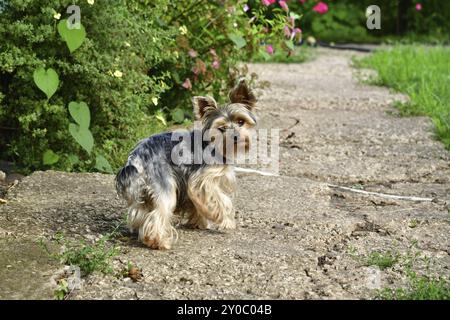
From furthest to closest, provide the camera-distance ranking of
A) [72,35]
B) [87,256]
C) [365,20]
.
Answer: [365,20] < [72,35] < [87,256]

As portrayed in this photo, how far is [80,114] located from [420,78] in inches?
239

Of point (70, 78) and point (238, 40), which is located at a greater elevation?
point (238, 40)

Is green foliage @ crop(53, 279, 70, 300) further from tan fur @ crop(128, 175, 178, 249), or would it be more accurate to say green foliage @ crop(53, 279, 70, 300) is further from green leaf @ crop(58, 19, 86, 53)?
green leaf @ crop(58, 19, 86, 53)

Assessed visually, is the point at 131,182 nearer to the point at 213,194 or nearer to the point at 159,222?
the point at 159,222

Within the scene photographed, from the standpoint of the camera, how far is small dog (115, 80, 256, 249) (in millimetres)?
4324

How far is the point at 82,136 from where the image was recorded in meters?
5.61

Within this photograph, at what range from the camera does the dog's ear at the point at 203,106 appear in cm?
444

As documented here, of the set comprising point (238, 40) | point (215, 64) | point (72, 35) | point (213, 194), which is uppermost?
point (72, 35)

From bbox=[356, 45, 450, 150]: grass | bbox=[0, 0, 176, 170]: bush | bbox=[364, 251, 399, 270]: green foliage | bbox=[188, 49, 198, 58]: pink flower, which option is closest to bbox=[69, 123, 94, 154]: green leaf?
bbox=[0, 0, 176, 170]: bush

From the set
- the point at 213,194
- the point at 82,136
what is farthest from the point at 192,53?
the point at 213,194

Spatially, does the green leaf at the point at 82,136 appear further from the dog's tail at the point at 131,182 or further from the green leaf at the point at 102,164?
the dog's tail at the point at 131,182

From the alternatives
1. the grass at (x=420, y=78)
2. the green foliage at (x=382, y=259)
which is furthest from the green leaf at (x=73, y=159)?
the grass at (x=420, y=78)

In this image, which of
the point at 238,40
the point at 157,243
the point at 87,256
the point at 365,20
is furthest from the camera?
the point at 365,20
